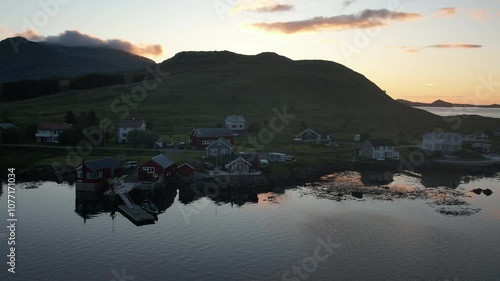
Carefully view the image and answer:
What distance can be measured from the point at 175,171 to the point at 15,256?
114 feet

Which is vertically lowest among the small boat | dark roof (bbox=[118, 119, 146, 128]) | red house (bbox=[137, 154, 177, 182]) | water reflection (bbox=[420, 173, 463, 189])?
the small boat

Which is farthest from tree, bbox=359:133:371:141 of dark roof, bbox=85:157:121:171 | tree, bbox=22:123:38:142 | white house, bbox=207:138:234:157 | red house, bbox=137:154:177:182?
tree, bbox=22:123:38:142

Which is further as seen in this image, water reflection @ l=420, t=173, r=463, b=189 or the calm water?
water reflection @ l=420, t=173, r=463, b=189

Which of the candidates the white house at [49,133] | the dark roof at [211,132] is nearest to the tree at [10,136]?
the white house at [49,133]

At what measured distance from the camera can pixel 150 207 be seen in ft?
197

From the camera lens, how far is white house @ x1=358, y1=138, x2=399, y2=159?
3892 inches

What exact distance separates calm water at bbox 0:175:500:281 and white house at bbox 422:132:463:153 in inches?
1647

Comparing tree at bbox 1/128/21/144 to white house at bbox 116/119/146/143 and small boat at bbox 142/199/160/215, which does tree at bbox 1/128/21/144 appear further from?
small boat at bbox 142/199/160/215

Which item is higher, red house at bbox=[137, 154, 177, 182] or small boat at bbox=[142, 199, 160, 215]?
red house at bbox=[137, 154, 177, 182]

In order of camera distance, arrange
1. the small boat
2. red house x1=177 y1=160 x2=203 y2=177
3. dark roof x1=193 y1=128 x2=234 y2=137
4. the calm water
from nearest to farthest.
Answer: the calm water
the small boat
red house x1=177 y1=160 x2=203 y2=177
dark roof x1=193 y1=128 x2=234 y2=137

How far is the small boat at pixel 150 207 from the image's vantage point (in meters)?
58.7

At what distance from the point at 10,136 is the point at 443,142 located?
103 m

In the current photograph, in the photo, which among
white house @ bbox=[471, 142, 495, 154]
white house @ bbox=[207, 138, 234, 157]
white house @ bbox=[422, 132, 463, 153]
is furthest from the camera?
white house @ bbox=[471, 142, 495, 154]

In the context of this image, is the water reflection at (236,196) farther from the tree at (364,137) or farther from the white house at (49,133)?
the tree at (364,137)
